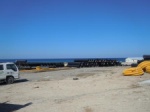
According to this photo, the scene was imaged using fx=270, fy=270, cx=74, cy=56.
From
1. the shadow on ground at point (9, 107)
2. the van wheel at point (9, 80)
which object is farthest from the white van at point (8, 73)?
the shadow on ground at point (9, 107)

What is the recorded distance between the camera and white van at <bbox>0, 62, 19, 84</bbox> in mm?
23061

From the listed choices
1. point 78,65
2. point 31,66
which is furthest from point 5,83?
point 78,65

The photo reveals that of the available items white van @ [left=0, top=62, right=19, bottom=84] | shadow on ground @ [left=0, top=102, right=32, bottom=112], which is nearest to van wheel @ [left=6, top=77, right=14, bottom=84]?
white van @ [left=0, top=62, right=19, bottom=84]

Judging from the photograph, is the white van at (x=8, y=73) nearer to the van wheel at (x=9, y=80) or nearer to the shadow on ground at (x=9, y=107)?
the van wheel at (x=9, y=80)

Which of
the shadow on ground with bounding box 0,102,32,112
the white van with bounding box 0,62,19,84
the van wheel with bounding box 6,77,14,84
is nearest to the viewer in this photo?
the shadow on ground with bounding box 0,102,32,112

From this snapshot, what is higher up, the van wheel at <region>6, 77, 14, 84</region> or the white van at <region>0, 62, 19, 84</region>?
the white van at <region>0, 62, 19, 84</region>

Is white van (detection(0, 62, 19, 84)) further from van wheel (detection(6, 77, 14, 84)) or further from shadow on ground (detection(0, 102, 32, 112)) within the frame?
shadow on ground (detection(0, 102, 32, 112))

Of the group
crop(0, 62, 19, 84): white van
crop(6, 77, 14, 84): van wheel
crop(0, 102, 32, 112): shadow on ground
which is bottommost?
crop(0, 102, 32, 112): shadow on ground

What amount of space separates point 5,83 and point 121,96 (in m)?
13.4

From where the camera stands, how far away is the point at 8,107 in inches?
499

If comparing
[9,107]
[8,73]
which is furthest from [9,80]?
[9,107]

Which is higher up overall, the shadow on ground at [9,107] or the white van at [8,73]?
the white van at [8,73]

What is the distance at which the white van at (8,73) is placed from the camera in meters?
23.1

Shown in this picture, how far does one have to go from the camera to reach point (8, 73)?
23406 mm
